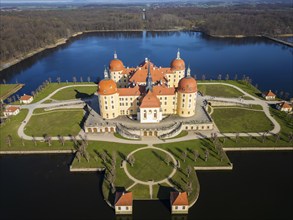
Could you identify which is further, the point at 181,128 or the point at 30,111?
the point at 30,111

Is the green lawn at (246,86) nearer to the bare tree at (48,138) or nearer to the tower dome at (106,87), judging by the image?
the tower dome at (106,87)

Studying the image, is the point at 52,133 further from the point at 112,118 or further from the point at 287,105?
the point at 287,105

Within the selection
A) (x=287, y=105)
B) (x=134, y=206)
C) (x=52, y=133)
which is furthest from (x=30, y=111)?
(x=287, y=105)

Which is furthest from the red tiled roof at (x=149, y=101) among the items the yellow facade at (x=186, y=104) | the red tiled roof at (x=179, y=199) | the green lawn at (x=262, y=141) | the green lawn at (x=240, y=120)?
the red tiled roof at (x=179, y=199)

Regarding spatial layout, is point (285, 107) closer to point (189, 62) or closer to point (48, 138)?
point (189, 62)

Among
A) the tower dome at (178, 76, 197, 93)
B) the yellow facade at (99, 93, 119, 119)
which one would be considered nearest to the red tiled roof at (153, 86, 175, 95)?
the tower dome at (178, 76, 197, 93)

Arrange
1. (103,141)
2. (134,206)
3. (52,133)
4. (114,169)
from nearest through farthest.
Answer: (134,206), (114,169), (103,141), (52,133)

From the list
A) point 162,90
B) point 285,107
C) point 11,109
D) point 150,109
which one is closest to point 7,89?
point 11,109
